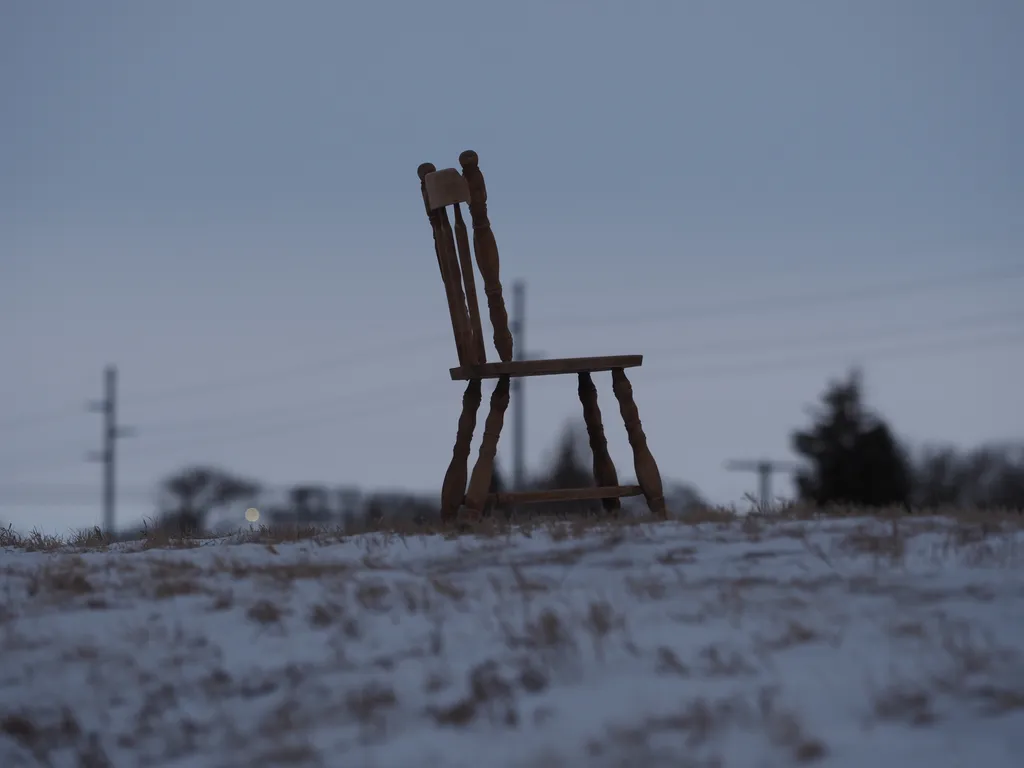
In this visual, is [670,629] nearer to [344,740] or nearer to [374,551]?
[344,740]

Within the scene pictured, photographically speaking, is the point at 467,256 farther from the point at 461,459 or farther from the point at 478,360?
the point at 461,459

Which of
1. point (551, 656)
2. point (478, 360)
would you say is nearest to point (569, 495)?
point (478, 360)

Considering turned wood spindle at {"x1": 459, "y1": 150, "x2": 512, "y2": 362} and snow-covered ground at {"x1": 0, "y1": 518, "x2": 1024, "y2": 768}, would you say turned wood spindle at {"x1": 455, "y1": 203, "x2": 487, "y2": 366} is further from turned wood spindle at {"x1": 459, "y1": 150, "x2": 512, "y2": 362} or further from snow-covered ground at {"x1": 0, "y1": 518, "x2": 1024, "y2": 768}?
snow-covered ground at {"x1": 0, "y1": 518, "x2": 1024, "y2": 768}

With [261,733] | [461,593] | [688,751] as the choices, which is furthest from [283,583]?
[688,751]

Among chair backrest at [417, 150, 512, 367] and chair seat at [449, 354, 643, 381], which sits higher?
chair backrest at [417, 150, 512, 367]

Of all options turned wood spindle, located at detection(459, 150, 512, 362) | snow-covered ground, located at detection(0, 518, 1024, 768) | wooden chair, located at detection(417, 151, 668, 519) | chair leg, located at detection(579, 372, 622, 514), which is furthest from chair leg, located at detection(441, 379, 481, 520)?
snow-covered ground, located at detection(0, 518, 1024, 768)

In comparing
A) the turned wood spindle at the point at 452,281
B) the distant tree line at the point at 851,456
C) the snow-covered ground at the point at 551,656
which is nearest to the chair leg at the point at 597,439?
the turned wood spindle at the point at 452,281

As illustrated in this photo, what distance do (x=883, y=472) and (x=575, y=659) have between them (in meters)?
32.1

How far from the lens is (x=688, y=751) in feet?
10.8

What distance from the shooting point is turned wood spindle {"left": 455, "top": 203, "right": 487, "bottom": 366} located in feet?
22.5

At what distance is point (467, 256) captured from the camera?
22.9ft

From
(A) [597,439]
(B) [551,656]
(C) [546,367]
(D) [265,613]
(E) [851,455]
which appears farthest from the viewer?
(E) [851,455]

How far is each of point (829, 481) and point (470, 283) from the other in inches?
1169

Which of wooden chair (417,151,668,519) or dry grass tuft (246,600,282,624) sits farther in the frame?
wooden chair (417,151,668,519)
